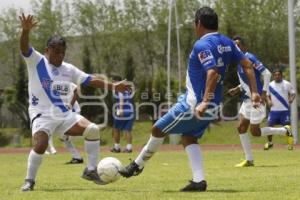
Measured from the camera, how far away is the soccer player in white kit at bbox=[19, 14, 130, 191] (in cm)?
882

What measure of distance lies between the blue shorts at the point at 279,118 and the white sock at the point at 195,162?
1197cm

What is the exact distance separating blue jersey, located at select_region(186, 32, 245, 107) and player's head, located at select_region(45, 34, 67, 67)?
177cm

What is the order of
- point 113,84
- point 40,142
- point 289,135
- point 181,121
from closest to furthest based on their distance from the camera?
point 181,121 → point 40,142 → point 113,84 → point 289,135

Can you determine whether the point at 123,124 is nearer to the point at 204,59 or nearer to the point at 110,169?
the point at 110,169

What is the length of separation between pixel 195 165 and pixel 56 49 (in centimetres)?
237

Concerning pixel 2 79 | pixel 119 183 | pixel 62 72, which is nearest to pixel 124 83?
pixel 62 72

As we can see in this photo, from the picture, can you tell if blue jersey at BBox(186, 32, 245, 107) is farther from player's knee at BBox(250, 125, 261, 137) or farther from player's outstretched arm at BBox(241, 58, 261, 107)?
player's knee at BBox(250, 125, 261, 137)

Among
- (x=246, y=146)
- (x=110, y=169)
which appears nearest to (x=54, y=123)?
(x=110, y=169)

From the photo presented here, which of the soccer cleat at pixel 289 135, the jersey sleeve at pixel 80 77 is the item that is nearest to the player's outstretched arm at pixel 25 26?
the jersey sleeve at pixel 80 77

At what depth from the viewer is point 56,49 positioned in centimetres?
898

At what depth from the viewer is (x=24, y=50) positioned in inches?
344

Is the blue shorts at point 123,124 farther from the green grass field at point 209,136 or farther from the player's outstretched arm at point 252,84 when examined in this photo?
the player's outstretched arm at point 252,84

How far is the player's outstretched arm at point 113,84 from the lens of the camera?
29.3 ft

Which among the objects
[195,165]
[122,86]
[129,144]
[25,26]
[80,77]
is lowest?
[129,144]
